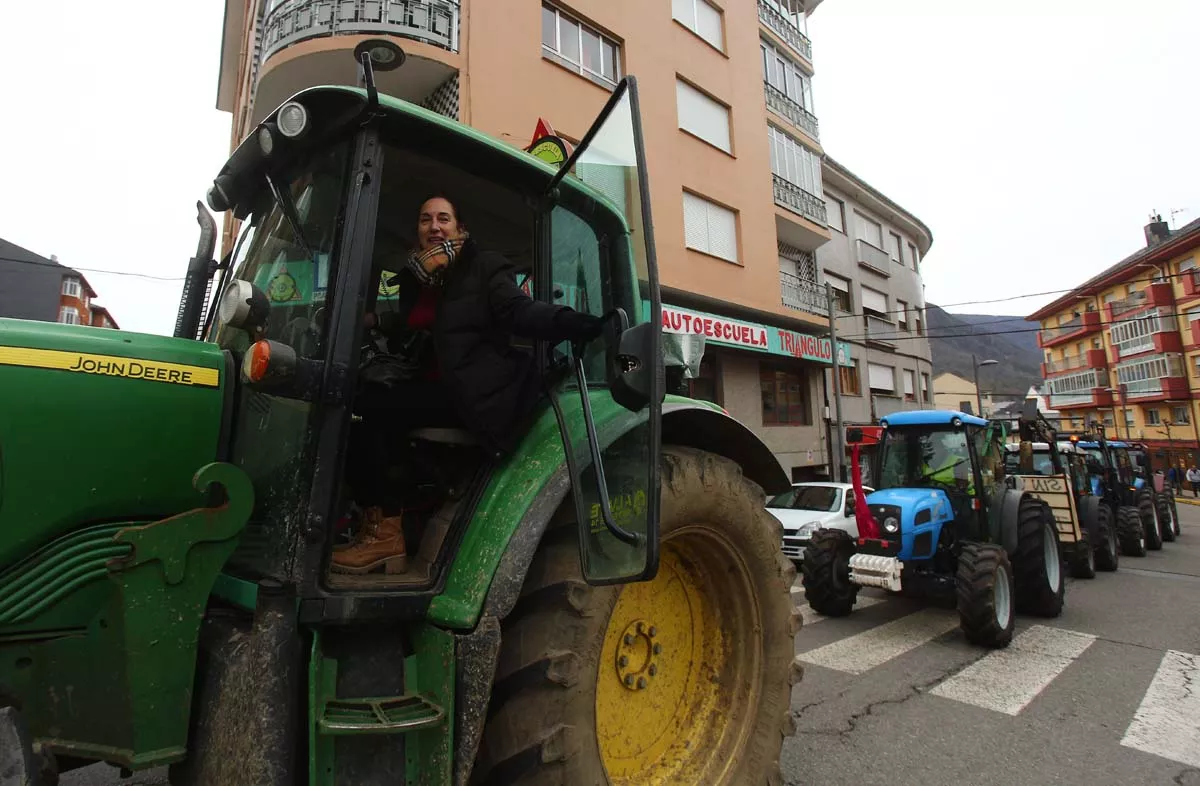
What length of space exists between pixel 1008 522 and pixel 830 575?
6.39ft

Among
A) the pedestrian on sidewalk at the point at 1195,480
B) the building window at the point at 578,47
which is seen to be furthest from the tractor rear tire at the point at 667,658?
the pedestrian on sidewalk at the point at 1195,480

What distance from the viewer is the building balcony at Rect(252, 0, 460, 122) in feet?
34.1

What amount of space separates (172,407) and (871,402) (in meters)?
24.7

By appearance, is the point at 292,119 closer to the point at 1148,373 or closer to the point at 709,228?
the point at 709,228

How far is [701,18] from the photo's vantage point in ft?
57.7

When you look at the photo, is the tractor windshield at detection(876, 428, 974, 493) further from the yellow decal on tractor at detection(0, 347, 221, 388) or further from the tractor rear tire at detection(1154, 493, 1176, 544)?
the tractor rear tire at detection(1154, 493, 1176, 544)

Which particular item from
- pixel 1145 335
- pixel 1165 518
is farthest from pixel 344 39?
pixel 1145 335

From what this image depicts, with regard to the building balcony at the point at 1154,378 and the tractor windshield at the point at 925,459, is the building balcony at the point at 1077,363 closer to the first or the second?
the building balcony at the point at 1154,378

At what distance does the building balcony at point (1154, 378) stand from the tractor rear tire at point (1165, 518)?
3101 cm

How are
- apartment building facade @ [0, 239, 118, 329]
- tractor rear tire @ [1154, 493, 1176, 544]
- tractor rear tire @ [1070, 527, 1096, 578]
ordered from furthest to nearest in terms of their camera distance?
apartment building facade @ [0, 239, 118, 329]
tractor rear tire @ [1154, 493, 1176, 544]
tractor rear tire @ [1070, 527, 1096, 578]

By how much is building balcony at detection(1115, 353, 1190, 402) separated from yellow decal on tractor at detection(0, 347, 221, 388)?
49.9 m

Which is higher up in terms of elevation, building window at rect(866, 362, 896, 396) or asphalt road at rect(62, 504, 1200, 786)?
building window at rect(866, 362, 896, 396)

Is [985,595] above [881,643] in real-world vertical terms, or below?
above

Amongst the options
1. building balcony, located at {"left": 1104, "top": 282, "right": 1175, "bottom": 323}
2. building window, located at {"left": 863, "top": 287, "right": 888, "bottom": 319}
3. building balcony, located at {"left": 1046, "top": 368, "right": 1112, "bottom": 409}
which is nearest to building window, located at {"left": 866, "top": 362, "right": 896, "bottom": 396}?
building window, located at {"left": 863, "top": 287, "right": 888, "bottom": 319}
